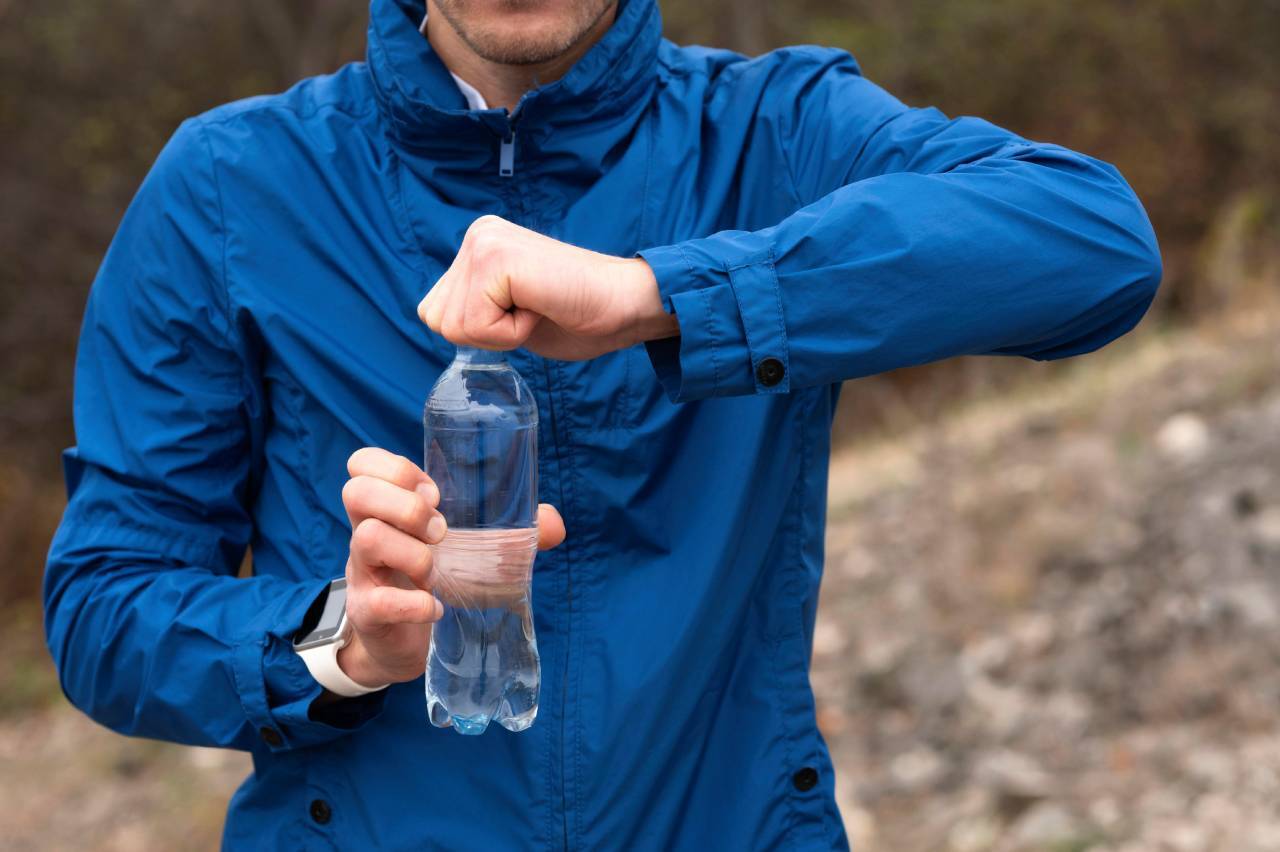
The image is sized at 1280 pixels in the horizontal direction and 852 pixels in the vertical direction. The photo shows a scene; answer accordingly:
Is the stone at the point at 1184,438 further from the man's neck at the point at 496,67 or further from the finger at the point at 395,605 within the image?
the finger at the point at 395,605

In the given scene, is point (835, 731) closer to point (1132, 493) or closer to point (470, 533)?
point (1132, 493)

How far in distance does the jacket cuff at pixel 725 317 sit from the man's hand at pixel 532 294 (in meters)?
0.03

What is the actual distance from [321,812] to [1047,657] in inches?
158

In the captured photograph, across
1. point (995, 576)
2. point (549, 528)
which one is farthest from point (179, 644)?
point (995, 576)

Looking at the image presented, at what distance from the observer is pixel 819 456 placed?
2064 millimetres

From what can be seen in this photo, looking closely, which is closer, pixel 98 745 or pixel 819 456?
pixel 819 456

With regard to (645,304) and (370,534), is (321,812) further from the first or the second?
(645,304)

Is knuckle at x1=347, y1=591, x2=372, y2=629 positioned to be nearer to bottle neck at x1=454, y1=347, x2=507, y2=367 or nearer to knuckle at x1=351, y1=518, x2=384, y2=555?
knuckle at x1=351, y1=518, x2=384, y2=555

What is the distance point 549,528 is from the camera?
179cm

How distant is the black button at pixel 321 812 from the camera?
194 cm

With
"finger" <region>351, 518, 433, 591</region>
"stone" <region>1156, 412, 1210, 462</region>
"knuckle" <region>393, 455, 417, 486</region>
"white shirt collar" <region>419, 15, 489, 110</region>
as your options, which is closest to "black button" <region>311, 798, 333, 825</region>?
"finger" <region>351, 518, 433, 591</region>

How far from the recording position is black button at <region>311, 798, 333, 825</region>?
6.37ft

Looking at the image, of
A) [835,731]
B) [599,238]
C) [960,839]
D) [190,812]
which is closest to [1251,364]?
[835,731]

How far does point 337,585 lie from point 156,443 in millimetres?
341
